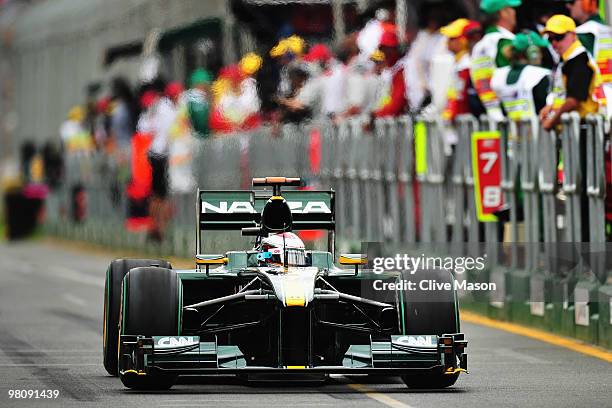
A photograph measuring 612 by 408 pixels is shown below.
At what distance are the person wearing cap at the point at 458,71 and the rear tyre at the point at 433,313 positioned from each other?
27.0 feet

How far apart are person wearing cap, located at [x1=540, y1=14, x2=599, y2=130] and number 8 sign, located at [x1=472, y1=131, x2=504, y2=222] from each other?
1.59m

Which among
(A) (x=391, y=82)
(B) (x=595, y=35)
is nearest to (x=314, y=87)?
(A) (x=391, y=82)

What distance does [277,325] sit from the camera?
14.2 metres

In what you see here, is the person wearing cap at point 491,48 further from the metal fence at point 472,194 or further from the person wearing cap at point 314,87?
the person wearing cap at point 314,87

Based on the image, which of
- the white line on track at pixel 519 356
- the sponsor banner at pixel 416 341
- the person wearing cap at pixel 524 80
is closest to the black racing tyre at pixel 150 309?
the sponsor banner at pixel 416 341

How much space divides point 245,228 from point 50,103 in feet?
160

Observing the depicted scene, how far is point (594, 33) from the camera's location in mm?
19891

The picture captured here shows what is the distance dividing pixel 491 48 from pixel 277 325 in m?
8.20

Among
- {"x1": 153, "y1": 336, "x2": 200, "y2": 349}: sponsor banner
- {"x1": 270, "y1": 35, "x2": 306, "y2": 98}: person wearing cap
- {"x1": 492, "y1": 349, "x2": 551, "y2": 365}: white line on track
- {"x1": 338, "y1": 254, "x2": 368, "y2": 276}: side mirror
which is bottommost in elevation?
{"x1": 492, "y1": 349, "x2": 551, "y2": 365}: white line on track

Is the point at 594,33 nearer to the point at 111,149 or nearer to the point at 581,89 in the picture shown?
the point at 581,89

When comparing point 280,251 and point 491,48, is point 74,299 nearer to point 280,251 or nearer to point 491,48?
point 491,48

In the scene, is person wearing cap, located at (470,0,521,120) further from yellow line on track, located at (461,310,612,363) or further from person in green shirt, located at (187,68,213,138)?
person in green shirt, located at (187,68,213,138)

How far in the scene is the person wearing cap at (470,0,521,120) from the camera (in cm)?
2183

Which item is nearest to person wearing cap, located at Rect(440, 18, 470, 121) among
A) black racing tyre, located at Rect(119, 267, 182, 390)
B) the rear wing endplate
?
the rear wing endplate
